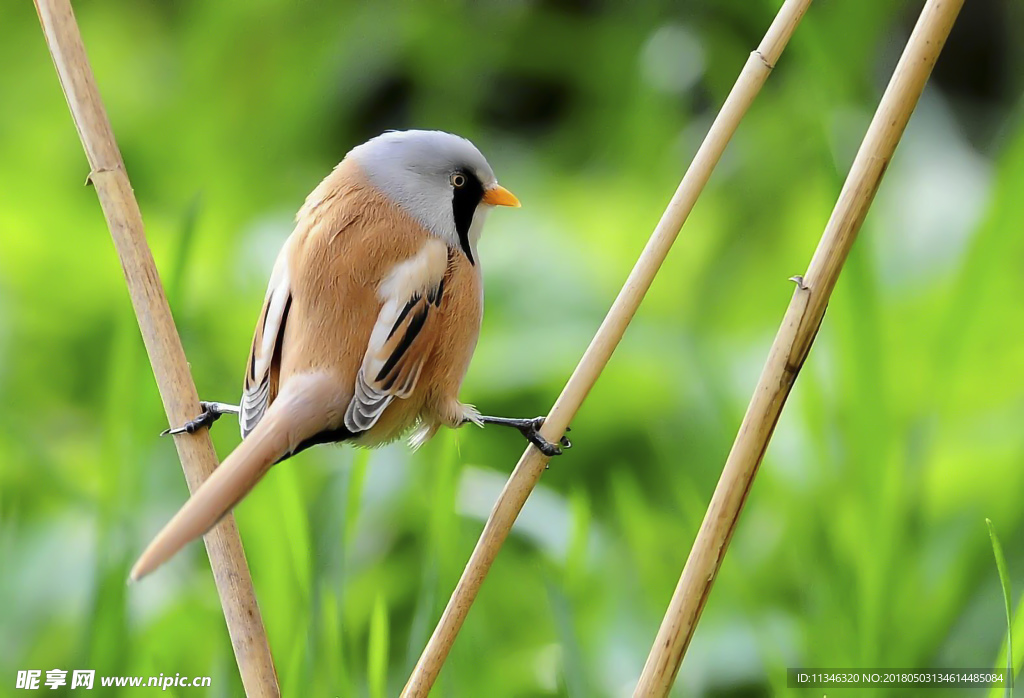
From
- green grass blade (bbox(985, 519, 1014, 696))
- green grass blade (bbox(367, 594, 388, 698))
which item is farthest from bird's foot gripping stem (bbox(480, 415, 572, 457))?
green grass blade (bbox(985, 519, 1014, 696))

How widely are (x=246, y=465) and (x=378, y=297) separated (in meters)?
0.25

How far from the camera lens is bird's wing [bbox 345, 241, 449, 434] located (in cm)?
93

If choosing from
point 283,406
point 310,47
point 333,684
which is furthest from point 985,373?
point 310,47

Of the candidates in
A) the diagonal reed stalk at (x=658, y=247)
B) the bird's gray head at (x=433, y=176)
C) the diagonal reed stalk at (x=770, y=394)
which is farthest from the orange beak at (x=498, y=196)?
the diagonal reed stalk at (x=770, y=394)

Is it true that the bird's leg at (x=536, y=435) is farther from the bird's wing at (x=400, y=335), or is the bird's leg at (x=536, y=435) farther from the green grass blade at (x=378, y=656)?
the green grass blade at (x=378, y=656)

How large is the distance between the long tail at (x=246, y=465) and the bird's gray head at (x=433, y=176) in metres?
0.20

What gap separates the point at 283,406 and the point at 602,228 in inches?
55.9

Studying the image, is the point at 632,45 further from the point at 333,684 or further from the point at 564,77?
the point at 333,684

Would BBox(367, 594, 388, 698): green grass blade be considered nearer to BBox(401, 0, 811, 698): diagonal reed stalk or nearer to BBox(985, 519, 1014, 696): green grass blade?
BBox(401, 0, 811, 698): diagonal reed stalk

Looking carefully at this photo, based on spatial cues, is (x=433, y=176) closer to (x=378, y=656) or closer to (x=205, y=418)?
(x=205, y=418)

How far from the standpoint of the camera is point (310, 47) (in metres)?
2.42

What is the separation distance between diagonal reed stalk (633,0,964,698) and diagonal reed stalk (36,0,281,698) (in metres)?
0.34

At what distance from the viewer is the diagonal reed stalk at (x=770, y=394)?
0.85 m

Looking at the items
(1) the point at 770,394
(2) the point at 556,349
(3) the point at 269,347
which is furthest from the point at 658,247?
(2) the point at 556,349
